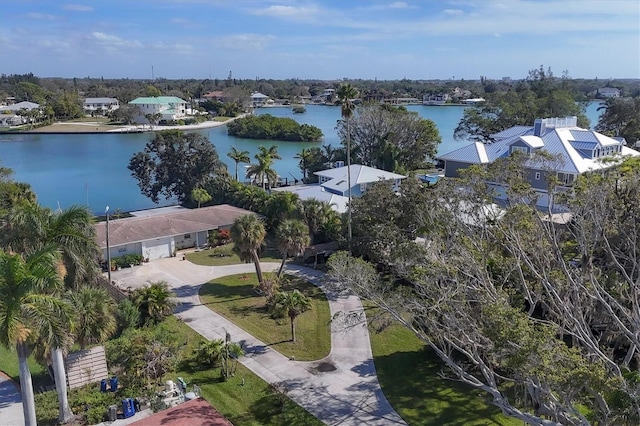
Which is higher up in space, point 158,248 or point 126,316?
point 126,316

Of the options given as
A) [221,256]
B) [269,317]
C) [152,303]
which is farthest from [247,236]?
[221,256]

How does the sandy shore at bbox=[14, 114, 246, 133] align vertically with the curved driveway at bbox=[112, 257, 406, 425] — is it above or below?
above

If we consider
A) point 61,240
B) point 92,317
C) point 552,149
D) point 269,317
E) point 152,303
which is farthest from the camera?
→ point 552,149

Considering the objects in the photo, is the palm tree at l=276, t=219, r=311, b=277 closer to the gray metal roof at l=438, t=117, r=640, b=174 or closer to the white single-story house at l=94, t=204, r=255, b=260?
the white single-story house at l=94, t=204, r=255, b=260

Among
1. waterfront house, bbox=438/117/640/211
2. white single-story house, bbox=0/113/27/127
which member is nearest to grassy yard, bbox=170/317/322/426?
waterfront house, bbox=438/117/640/211

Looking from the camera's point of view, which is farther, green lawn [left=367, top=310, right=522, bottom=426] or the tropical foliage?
the tropical foliage

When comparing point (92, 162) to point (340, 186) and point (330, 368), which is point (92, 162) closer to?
point (340, 186)
